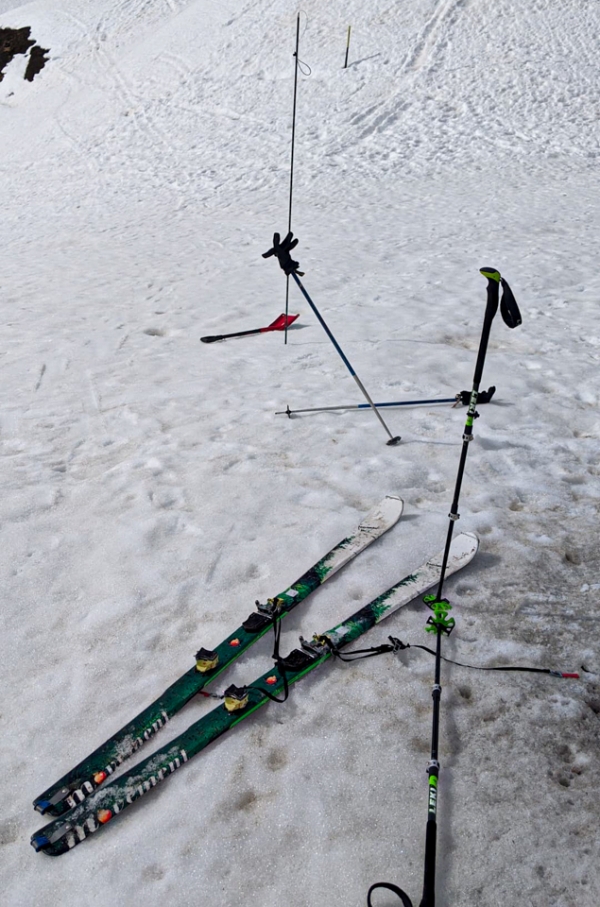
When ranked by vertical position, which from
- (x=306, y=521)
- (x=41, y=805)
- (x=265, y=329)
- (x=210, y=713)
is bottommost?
(x=41, y=805)

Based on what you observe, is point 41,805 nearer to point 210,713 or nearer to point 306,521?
point 210,713

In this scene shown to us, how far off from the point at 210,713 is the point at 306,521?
5.81 ft

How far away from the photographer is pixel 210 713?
342cm

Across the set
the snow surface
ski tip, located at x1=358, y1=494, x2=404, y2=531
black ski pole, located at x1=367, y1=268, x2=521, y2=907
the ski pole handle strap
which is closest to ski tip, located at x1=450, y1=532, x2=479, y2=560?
the snow surface

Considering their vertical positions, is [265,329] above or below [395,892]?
above

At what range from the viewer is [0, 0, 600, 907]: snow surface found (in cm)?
291

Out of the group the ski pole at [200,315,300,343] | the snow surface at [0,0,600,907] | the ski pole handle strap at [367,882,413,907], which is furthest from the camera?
the ski pole at [200,315,300,343]

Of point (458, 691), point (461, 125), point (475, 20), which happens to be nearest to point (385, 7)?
point (475, 20)

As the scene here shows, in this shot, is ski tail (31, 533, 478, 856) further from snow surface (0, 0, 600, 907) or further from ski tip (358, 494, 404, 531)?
ski tip (358, 494, 404, 531)

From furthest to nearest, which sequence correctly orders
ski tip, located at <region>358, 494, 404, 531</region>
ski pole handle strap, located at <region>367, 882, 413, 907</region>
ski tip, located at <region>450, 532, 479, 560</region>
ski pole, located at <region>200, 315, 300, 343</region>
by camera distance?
ski pole, located at <region>200, 315, 300, 343</region> → ski tip, located at <region>358, 494, 404, 531</region> → ski tip, located at <region>450, 532, 479, 560</region> → ski pole handle strap, located at <region>367, 882, 413, 907</region>

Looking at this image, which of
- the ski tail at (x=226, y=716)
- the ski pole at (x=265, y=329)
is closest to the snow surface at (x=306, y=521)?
the ski tail at (x=226, y=716)

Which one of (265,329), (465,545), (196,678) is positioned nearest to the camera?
(196,678)

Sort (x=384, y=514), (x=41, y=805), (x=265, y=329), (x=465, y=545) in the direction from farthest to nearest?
(x=265, y=329)
(x=384, y=514)
(x=465, y=545)
(x=41, y=805)

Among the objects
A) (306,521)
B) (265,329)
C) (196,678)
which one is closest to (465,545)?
(306,521)
